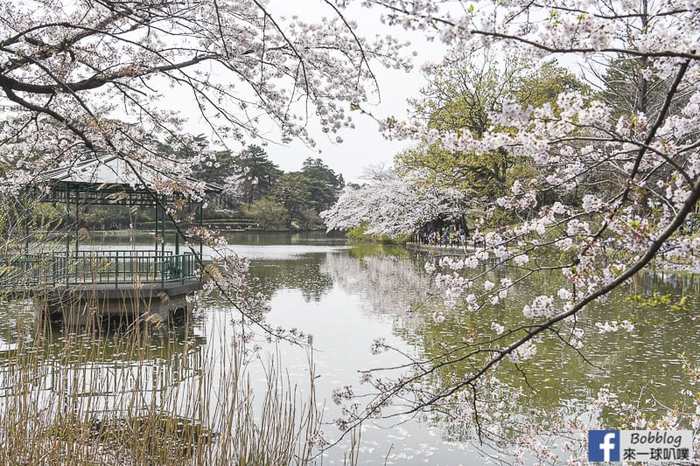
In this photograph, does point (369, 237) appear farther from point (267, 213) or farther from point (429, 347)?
point (429, 347)

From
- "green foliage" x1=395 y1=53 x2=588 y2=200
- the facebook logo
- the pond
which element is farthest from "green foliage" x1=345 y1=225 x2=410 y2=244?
the facebook logo

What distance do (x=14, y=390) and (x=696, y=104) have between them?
9.30 ft

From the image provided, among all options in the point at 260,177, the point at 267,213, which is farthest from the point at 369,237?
the point at 260,177

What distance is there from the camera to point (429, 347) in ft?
24.1

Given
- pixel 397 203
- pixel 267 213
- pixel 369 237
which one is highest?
pixel 267 213

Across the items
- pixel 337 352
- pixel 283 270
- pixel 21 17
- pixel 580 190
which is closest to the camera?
pixel 21 17

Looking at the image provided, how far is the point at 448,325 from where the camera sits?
28.3 ft

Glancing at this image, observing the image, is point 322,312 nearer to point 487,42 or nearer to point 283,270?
point 283,270

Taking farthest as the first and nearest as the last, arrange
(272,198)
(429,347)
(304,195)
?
(304,195), (272,198), (429,347)

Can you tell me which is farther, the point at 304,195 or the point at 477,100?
the point at 304,195

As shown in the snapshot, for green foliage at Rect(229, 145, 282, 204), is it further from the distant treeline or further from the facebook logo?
the facebook logo

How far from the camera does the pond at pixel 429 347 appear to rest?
4.39m

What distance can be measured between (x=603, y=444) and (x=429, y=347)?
467 cm

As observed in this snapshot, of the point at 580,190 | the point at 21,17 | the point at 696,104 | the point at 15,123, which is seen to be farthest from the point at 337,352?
the point at 580,190
